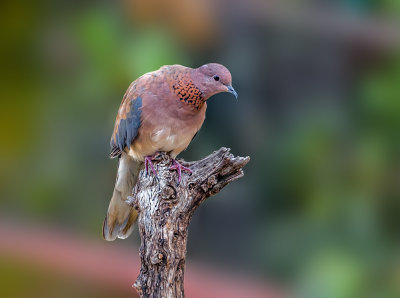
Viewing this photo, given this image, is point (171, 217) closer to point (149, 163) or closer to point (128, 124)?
point (149, 163)

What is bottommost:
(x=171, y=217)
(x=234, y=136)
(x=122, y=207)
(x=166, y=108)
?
(x=171, y=217)

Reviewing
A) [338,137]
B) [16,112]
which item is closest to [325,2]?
[338,137]

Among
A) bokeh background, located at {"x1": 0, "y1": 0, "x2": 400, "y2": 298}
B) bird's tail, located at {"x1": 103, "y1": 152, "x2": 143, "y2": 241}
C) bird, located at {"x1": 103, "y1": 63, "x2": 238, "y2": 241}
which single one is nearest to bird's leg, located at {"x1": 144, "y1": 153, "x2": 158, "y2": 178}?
bird, located at {"x1": 103, "y1": 63, "x2": 238, "y2": 241}

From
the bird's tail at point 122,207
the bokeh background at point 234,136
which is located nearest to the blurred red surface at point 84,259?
the bokeh background at point 234,136

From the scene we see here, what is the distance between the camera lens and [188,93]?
181 centimetres

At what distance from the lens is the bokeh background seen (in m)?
3.30

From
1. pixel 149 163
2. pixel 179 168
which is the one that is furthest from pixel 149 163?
pixel 179 168

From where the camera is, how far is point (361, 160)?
3.49 m

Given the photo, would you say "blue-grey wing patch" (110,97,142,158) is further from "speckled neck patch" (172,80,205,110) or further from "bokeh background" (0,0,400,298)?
"bokeh background" (0,0,400,298)

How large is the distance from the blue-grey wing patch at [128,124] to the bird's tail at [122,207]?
0.27 ft

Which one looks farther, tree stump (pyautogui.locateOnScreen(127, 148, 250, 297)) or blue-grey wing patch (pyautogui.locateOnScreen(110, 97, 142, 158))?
blue-grey wing patch (pyautogui.locateOnScreen(110, 97, 142, 158))

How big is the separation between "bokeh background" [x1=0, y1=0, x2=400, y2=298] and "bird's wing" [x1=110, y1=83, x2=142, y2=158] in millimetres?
1236

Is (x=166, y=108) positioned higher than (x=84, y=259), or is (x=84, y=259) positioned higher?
(x=84, y=259)

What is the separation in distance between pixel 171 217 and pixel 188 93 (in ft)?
1.43
